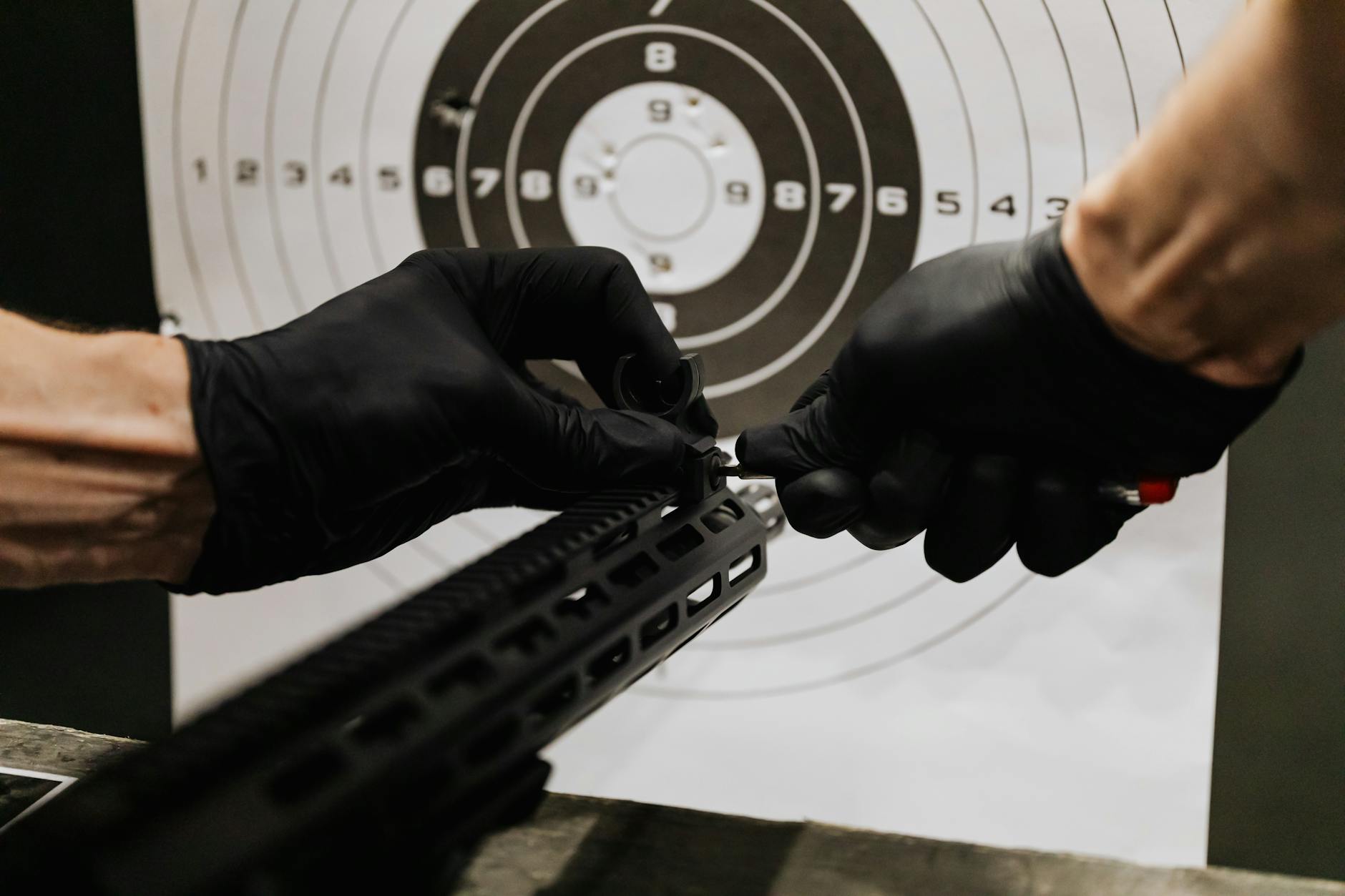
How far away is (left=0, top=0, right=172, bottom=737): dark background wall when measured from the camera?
1.07 meters

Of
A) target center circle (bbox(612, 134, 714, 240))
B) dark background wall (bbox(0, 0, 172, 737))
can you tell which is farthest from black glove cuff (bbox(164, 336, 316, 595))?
dark background wall (bbox(0, 0, 172, 737))

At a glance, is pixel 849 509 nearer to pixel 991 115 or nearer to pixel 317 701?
pixel 317 701

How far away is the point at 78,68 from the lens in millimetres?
1076

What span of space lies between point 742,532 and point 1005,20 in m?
0.55

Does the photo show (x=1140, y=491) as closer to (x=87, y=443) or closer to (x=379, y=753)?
(x=379, y=753)

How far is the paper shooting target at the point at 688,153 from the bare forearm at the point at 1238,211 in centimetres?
Answer: 41

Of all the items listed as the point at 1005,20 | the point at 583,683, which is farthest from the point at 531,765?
the point at 1005,20

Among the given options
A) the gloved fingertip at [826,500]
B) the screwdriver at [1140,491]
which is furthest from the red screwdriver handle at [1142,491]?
the gloved fingertip at [826,500]

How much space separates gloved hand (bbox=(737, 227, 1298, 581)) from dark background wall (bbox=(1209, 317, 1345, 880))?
0.37 metres

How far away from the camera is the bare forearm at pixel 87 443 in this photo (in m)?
0.60

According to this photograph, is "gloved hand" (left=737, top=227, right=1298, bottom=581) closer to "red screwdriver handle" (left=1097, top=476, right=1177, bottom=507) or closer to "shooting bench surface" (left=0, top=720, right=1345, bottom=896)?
"red screwdriver handle" (left=1097, top=476, right=1177, bottom=507)

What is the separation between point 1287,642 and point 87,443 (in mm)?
1021

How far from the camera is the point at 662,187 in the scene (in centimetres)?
92

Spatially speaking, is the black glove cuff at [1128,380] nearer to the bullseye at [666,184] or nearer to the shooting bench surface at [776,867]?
the shooting bench surface at [776,867]
